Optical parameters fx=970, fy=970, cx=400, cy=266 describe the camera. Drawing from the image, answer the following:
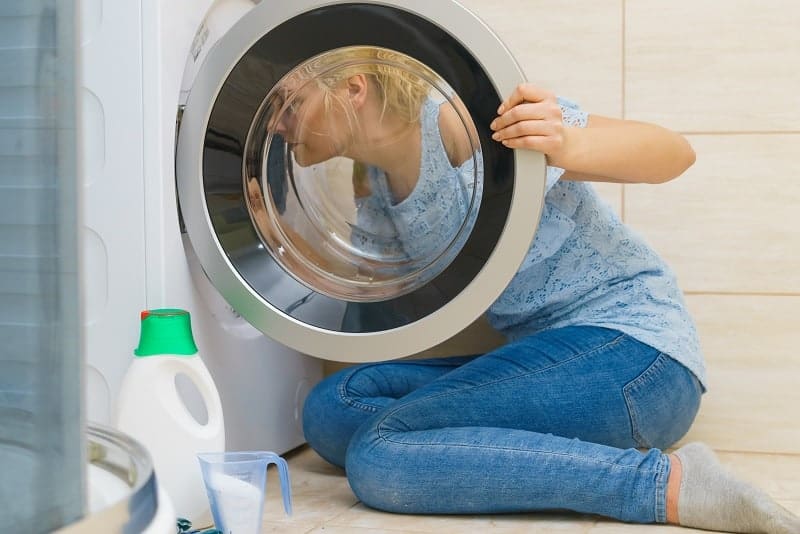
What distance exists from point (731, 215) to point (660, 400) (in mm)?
514

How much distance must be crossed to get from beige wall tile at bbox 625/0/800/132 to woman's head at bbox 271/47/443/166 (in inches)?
24.7

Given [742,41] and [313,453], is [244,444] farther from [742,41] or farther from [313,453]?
[742,41]

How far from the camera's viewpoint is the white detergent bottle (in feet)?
4.00

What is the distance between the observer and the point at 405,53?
1316mm

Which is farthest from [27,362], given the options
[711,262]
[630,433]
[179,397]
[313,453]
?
[711,262]

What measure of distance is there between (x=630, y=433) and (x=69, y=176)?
1041 mm

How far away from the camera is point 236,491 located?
115 centimetres

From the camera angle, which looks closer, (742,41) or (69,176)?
(69,176)

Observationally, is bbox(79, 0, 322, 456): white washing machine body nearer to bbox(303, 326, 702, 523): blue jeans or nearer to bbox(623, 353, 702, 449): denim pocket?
bbox(303, 326, 702, 523): blue jeans

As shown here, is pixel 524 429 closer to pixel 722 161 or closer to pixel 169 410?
pixel 169 410

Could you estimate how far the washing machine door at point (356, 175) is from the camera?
129 centimetres

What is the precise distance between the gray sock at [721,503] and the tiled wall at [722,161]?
0.63 metres

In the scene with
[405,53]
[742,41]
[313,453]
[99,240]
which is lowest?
[313,453]

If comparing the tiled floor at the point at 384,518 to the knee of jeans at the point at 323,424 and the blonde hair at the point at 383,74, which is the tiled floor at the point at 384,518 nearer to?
the knee of jeans at the point at 323,424
